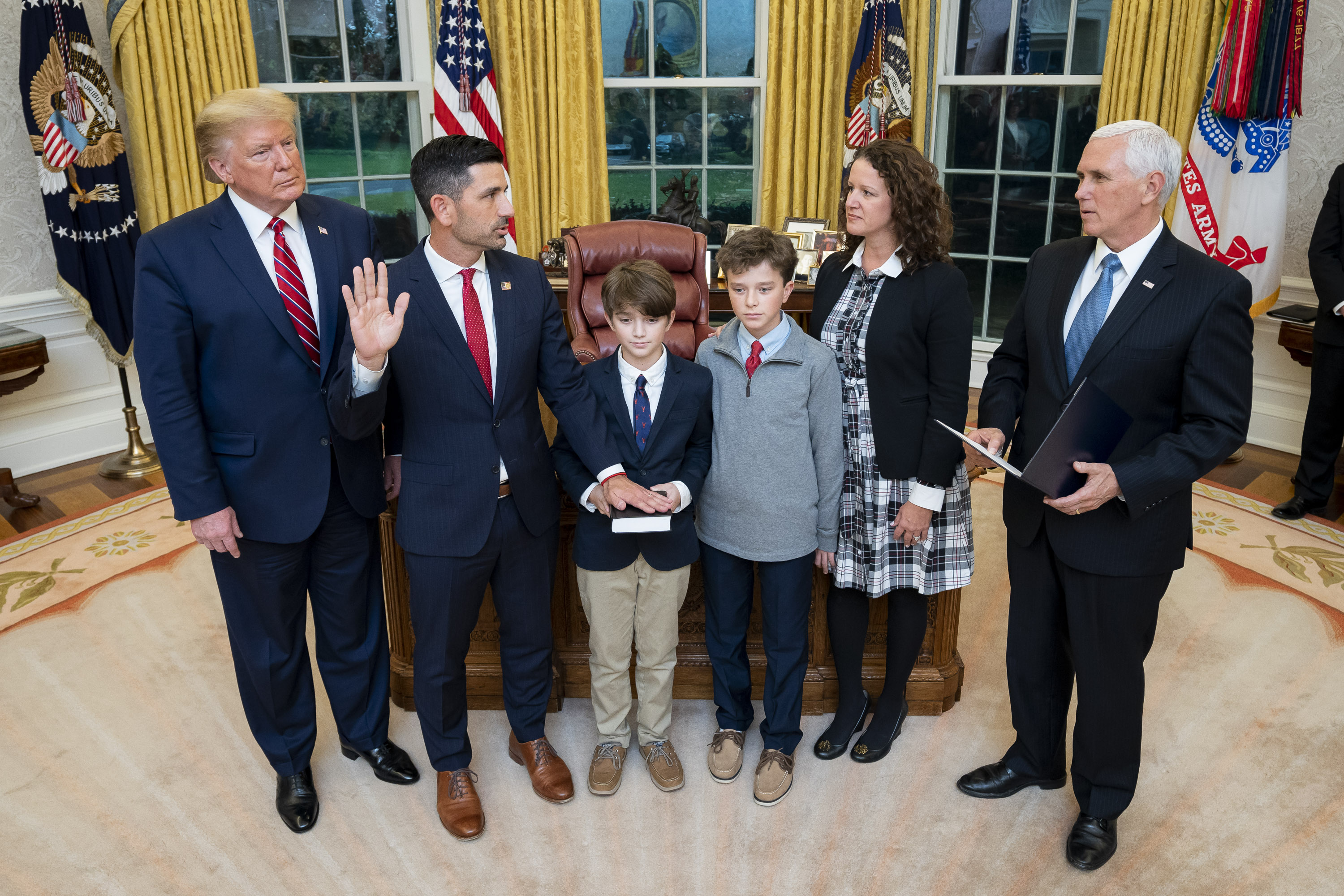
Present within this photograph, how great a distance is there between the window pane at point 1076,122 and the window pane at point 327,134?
400 centimetres

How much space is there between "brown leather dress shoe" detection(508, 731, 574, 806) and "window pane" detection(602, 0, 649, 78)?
4.36 m

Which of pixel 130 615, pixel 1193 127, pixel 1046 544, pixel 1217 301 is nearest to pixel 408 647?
pixel 130 615

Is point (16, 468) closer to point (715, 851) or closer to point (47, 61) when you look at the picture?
point (47, 61)

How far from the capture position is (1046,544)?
226 cm

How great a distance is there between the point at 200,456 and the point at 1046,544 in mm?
1851

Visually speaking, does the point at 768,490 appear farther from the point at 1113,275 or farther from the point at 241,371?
the point at 241,371

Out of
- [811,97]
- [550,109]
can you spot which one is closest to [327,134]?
[550,109]

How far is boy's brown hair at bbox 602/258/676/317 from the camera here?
2.23m

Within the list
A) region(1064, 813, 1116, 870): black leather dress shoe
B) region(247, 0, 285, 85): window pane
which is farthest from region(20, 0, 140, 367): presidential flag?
region(1064, 813, 1116, 870): black leather dress shoe

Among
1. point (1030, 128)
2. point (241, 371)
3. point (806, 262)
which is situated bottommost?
point (806, 262)

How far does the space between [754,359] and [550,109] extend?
391 cm

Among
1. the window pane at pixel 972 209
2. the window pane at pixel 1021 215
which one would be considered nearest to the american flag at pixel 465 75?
the window pane at pixel 972 209

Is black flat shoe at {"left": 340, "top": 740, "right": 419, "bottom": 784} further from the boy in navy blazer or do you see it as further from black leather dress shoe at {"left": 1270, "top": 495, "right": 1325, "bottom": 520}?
black leather dress shoe at {"left": 1270, "top": 495, "right": 1325, "bottom": 520}

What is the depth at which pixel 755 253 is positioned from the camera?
7.28 feet
